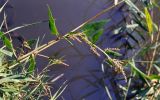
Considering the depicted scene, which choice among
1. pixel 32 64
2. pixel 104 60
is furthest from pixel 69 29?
pixel 32 64

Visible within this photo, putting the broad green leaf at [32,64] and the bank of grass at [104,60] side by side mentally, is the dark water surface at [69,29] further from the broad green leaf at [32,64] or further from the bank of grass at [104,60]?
the broad green leaf at [32,64]

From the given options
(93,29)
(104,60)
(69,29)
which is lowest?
(104,60)

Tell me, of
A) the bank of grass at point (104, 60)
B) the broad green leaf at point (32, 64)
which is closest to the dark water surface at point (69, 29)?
the bank of grass at point (104, 60)

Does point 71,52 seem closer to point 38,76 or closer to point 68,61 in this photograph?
point 68,61

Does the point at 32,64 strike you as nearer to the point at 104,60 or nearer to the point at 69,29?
the point at 104,60

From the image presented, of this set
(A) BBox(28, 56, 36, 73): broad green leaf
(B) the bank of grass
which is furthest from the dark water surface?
(A) BBox(28, 56, 36, 73): broad green leaf

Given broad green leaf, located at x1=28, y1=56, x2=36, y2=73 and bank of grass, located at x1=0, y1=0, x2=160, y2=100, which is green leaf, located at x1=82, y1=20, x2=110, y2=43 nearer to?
bank of grass, located at x1=0, y1=0, x2=160, y2=100
